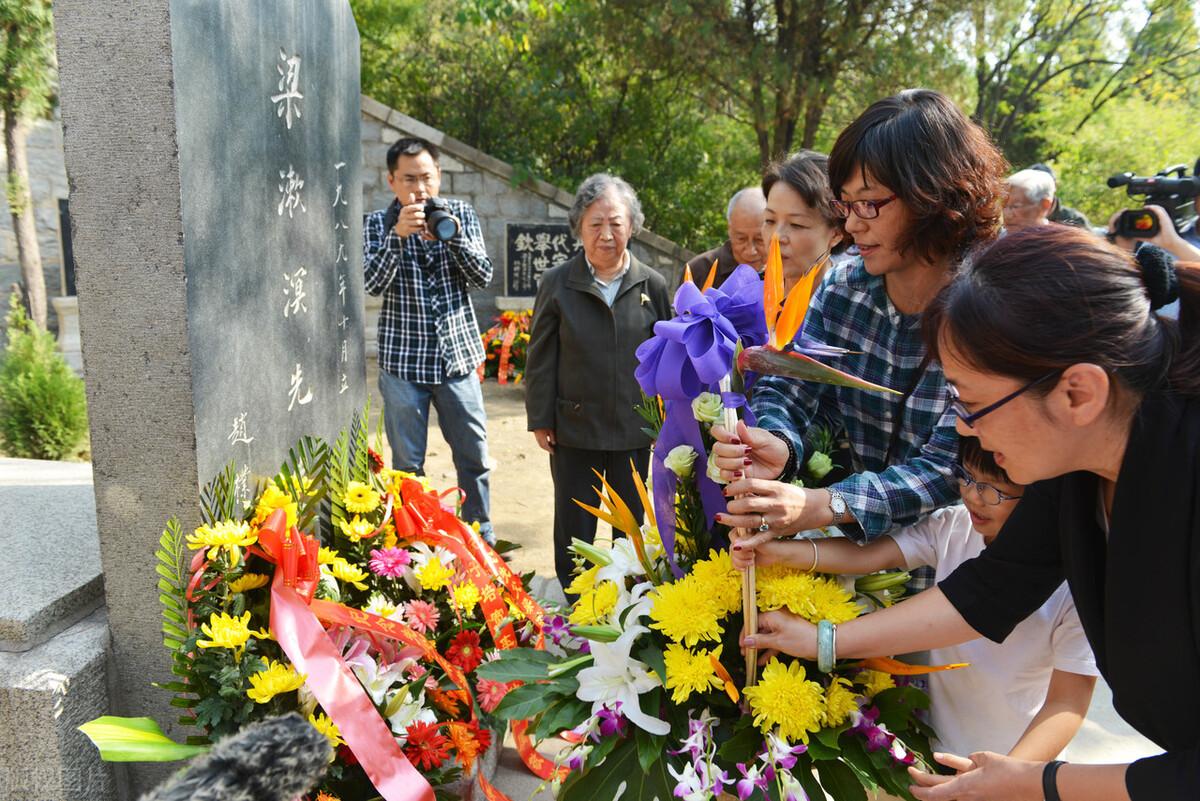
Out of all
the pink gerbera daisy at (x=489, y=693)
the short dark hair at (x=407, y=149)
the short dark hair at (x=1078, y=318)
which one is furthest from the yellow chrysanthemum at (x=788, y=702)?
the short dark hair at (x=407, y=149)

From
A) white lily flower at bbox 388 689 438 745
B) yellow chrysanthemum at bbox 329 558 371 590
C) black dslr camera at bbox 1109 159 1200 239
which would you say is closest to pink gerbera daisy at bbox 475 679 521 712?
white lily flower at bbox 388 689 438 745

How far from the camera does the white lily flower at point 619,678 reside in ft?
4.72

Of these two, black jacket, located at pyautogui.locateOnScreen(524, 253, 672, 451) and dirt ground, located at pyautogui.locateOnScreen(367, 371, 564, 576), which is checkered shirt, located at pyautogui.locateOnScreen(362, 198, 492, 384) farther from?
dirt ground, located at pyautogui.locateOnScreen(367, 371, 564, 576)

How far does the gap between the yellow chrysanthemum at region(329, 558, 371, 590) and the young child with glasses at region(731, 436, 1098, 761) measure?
97cm

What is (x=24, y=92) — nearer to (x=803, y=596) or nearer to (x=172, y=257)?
(x=172, y=257)

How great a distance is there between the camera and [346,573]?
1.95 metres

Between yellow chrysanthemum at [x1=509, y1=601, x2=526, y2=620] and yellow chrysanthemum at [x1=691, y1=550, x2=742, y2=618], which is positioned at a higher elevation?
yellow chrysanthemum at [x1=691, y1=550, x2=742, y2=618]

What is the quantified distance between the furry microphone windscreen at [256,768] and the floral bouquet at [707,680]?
Result: 766 mm

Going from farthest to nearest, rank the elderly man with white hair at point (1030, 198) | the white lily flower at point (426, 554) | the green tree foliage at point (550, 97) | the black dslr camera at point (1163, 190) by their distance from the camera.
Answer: the green tree foliage at point (550, 97), the elderly man with white hair at point (1030, 198), the black dslr camera at point (1163, 190), the white lily flower at point (426, 554)

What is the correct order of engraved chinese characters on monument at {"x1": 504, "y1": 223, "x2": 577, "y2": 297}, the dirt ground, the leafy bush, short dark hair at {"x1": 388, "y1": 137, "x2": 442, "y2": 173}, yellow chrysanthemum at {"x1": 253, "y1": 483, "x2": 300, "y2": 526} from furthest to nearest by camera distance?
1. engraved chinese characters on monument at {"x1": 504, "y1": 223, "x2": 577, "y2": 297}
2. the leafy bush
3. the dirt ground
4. short dark hair at {"x1": 388, "y1": 137, "x2": 442, "y2": 173}
5. yellow chrysanthemum at {"x1": 253, "y1": 483, "x2": 300, "y2": 526}

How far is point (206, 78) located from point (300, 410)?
0.87 metres

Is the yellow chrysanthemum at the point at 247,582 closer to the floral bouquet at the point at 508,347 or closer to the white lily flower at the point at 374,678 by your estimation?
the white lily flower at the point at 374,678

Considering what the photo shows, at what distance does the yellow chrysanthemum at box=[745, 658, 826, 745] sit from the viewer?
1.37 meters

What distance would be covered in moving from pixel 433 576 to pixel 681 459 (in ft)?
2.88
